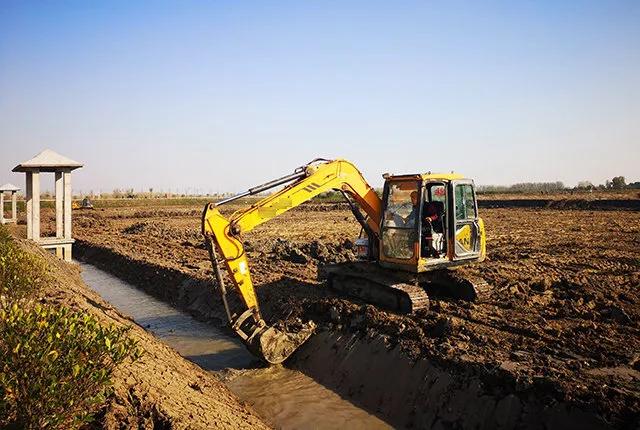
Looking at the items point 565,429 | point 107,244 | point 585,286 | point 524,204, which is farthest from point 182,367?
point 524,204

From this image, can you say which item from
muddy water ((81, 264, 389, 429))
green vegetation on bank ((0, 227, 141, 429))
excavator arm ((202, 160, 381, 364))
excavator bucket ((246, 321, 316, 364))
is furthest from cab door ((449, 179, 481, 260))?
green vegetation on bank ((0, 227, 141, 429))

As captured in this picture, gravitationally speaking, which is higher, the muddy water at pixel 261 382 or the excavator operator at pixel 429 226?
the excavator operator at pixel 429 226

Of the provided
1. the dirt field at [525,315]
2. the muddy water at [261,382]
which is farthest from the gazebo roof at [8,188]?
the muddy water at [261,382]

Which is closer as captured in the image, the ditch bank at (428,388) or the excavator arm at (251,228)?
the ditch bank at (428,388)

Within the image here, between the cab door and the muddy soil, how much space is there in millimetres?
4997

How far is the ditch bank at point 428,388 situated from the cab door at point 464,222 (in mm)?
2578

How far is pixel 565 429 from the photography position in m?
5.51

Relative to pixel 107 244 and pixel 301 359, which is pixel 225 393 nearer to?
pixel 301 359

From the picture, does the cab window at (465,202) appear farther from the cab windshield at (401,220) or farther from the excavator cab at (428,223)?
the cab windshield at (401,220)

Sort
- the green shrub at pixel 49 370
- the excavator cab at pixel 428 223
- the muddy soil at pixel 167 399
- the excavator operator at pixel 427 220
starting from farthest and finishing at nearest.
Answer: the excavator operator at pixel 427 220, the excavator cab at pixel 428 223, the muddy soil at pixel 167 399, the green shrub at pixel 49 370

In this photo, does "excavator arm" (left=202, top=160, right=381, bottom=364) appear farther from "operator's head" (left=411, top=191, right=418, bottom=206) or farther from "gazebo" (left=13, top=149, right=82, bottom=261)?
"gazebo" (left=13, top=149, right=82, bottom=261)

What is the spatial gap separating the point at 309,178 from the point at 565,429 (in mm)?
5639

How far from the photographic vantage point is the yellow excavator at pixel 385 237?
8727 millimetres

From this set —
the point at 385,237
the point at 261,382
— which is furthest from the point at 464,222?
the point at 261,382
